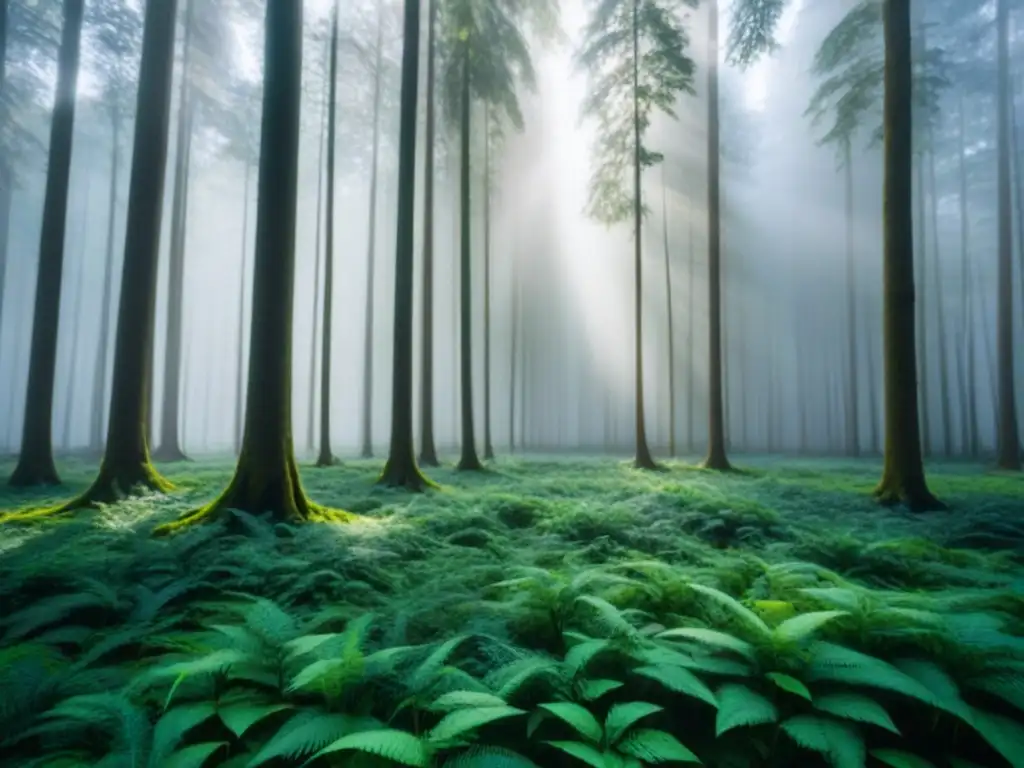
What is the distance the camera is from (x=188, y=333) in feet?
123

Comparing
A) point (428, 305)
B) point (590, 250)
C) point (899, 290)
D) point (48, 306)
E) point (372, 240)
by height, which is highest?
point (590, 250)

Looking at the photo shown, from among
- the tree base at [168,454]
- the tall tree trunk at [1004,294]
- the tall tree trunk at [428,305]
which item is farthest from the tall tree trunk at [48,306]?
the tall tree trunk at [1004,294]

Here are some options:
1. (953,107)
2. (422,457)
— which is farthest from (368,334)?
(953,107)

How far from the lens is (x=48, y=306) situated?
10141mm

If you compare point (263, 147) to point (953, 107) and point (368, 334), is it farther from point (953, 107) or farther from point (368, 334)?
point (953, 107)

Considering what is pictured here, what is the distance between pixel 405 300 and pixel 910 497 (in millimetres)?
9572

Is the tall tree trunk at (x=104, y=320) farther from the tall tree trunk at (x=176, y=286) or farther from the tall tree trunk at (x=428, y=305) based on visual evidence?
the tall tree trunk at (x=428, y=305)

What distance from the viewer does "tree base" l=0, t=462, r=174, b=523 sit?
22.4ft

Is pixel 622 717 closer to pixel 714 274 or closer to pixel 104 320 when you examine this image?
pixel 714 274

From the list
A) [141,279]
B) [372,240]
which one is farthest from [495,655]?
[372,240]

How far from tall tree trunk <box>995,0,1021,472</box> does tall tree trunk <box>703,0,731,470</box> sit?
879cm

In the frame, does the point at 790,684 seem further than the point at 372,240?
No

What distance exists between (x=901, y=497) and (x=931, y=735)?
731 cm

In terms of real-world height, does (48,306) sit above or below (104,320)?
below
